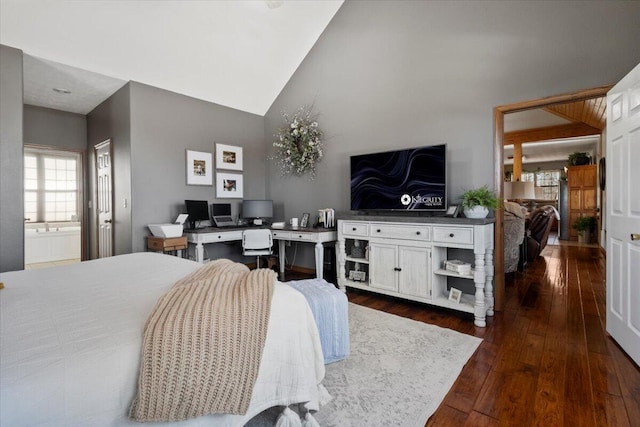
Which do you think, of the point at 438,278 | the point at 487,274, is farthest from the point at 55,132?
the point at 487,274

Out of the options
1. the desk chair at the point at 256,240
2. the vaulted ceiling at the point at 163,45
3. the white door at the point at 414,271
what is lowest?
the white door at the point at 414,271

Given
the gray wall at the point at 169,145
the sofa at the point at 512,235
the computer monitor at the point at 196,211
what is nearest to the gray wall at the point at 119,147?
the gray wall at the point at 169,145

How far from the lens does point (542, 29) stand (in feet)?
9.27

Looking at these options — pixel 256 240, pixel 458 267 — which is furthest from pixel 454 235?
pixel 256 240

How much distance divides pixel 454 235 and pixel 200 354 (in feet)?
8.31

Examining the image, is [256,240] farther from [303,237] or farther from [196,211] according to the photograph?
[196,211]

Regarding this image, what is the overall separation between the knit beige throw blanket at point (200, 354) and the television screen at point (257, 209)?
345 cm

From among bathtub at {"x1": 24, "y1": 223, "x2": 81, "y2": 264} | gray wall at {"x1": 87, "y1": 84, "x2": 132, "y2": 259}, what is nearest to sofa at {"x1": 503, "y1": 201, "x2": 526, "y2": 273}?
gray wall at {"x1": 87, "y1": 84, "x2": 132, "y2": 259}

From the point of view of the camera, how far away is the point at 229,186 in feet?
16.0

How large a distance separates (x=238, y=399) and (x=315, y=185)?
3733 mm

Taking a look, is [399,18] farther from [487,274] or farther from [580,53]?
[487,274]

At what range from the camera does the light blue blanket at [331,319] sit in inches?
74.1

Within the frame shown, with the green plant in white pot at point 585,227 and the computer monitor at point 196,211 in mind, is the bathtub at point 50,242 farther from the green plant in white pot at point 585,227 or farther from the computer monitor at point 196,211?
the green plant in white pot at point 585,227

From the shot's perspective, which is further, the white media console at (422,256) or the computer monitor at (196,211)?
the computer monitor at (196,211)
